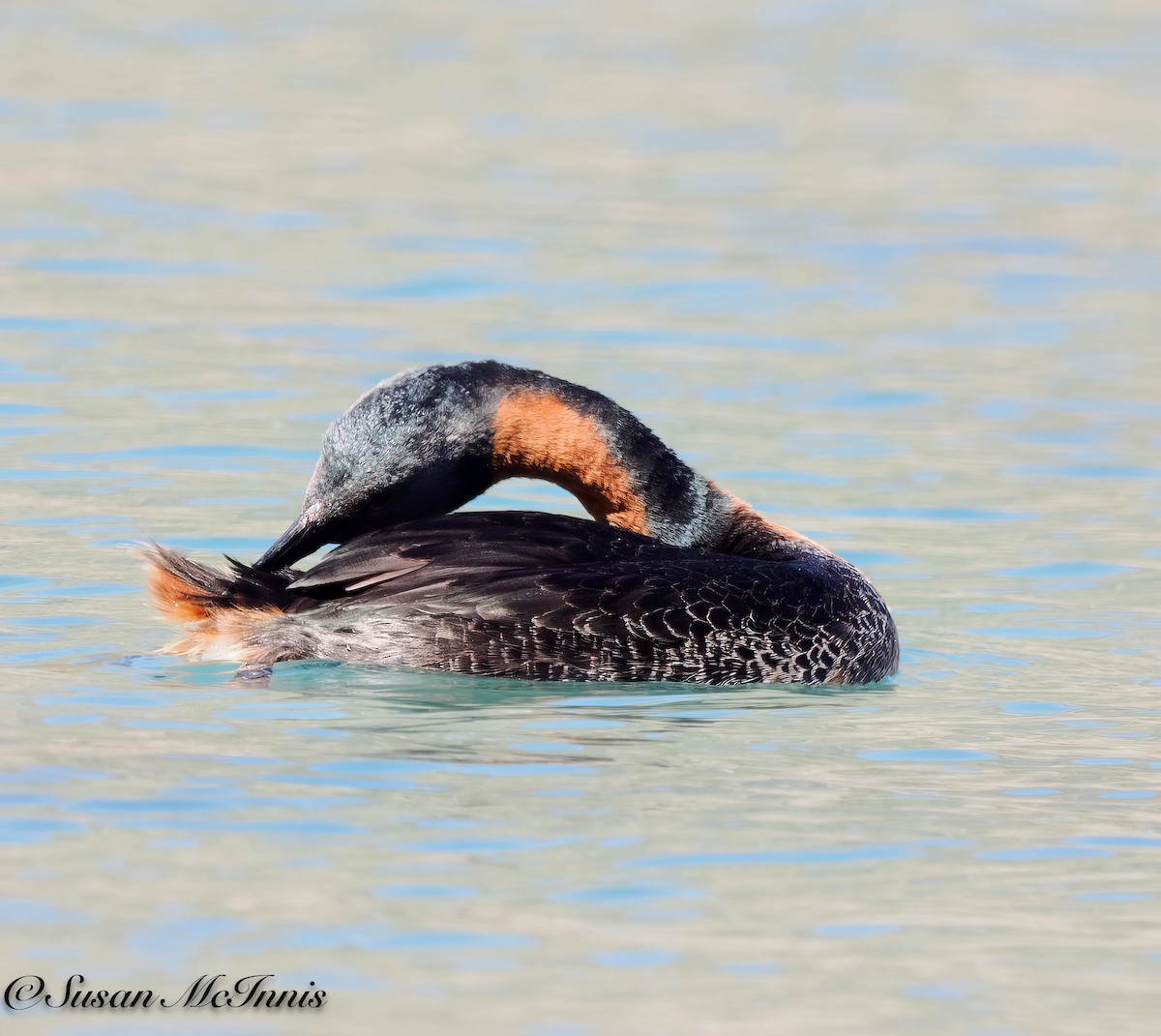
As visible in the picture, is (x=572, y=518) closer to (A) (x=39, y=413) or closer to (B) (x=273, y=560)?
(B) (x=273, y=560)

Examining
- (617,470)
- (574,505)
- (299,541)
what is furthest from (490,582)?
(574,505)

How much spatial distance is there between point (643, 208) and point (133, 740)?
11.6 m

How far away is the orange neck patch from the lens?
8156mm

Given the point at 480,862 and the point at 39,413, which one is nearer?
the point at 480,862

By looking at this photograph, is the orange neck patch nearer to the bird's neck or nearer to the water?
the bird's neck

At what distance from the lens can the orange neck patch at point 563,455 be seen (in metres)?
8.16

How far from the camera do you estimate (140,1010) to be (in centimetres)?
492

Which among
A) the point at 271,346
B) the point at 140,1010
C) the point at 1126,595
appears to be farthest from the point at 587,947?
the point at 271,346

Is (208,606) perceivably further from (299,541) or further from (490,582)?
(490,582)

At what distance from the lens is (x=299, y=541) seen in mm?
7816

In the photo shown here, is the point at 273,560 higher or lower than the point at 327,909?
higher

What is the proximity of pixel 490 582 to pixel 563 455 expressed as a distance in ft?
2.89

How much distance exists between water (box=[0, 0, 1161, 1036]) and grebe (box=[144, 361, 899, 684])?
15 cm

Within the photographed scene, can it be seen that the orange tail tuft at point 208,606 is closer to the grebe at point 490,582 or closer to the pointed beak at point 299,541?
the grebe at point 490,582
